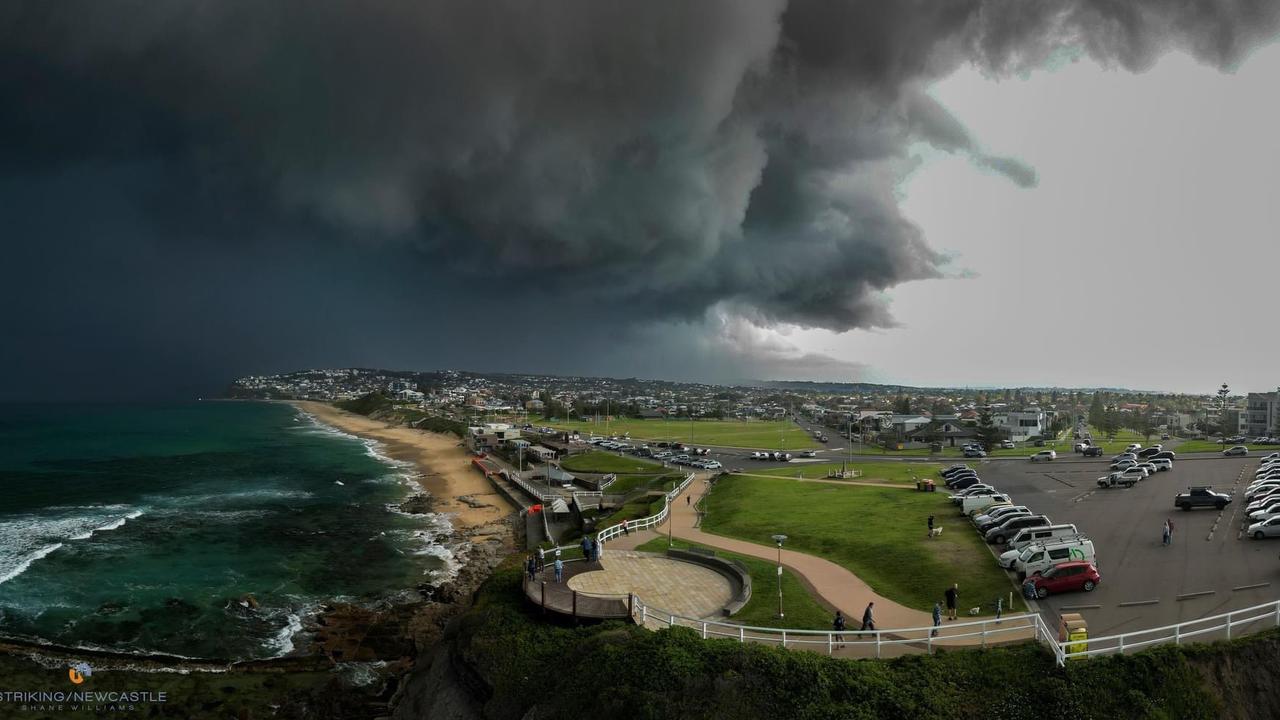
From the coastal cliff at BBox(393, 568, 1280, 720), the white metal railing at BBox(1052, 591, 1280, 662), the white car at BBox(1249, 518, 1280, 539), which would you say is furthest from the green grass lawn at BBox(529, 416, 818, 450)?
the coastal cliff at BBox(393, 568, 1280, 720)

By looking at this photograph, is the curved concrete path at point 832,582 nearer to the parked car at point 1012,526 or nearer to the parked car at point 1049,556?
the parked car at point 1049,556

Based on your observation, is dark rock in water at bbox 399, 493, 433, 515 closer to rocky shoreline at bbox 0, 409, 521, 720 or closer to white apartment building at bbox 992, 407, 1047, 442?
rocky shoreline at bbox 0, 409, 521, 720

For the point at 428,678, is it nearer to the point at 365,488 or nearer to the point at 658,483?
the point at 658,483

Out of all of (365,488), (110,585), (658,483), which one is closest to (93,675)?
(110,585)

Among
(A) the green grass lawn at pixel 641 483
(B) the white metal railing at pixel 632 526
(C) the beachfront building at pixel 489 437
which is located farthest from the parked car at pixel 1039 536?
(C) the beachfront building at pixel 489 437

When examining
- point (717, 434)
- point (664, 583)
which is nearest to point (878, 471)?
point (664, 583)

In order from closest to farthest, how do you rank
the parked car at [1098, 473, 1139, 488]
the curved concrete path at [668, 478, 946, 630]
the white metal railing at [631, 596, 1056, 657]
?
1. the white metal railing at [631, 596, 1056, 657]
2. the curved concrete path at [668, 478, 946, 630]
3. the parked car at [1098, 473, 1139, 488]
